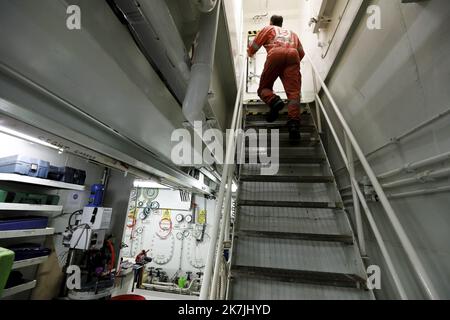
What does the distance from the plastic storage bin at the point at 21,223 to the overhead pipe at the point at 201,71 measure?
2.27 m

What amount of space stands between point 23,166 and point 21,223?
62 centimetres

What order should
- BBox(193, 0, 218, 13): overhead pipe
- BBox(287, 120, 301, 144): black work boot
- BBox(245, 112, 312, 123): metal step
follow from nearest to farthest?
1. BBox(193, 0, 218, 13): overhead pipe
2. BBox(287, 120, 301, 144): black work boot
3. BBox(245, 112, 312, 123): metal step

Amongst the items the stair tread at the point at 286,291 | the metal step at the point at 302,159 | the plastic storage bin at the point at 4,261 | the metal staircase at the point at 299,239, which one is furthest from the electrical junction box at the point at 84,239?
the metal step at the point at 302,159

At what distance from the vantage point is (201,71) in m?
1.07

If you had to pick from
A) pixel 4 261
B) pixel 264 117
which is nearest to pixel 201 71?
pixel 264 117

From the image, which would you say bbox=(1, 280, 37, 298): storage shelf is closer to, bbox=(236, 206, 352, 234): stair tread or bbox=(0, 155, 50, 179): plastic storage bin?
bbox=(0, 155, 50, 179): plastic storage bin

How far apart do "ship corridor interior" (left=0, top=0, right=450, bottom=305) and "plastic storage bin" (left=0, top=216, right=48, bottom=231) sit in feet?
0.04

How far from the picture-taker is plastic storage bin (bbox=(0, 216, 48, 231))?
6.19 feet

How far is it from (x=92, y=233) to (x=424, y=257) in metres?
3.33

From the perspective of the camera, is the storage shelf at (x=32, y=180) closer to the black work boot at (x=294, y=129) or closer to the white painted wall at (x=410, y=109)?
the black work boot at (x=294, y=129)

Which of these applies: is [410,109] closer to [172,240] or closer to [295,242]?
[295,242]

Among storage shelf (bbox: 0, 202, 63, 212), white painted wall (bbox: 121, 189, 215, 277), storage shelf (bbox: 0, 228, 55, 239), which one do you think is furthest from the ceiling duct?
white painted wall (bbox: 121, 189, 215, 277)

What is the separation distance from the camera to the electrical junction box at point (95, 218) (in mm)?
2704
